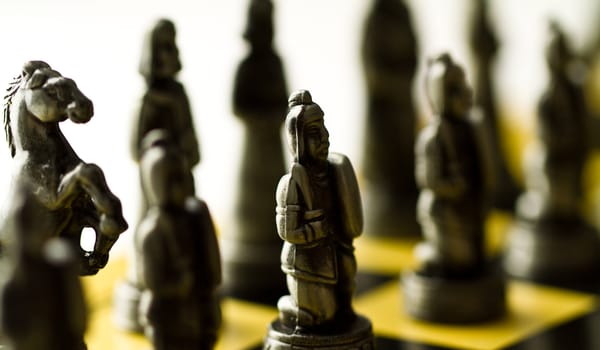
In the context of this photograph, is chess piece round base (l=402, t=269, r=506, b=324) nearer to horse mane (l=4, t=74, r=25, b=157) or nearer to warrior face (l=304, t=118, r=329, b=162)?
warrior face (l=304, t=118, r=329, b=162)

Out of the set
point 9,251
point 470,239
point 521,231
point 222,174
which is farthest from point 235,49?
point 9,251

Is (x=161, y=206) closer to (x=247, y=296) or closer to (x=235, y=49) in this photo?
(x=247, y=296)

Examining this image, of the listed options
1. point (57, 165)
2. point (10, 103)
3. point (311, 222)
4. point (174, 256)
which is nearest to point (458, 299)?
point (311, 222)

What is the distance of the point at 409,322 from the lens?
10.6 feet

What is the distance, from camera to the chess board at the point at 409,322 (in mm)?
3045

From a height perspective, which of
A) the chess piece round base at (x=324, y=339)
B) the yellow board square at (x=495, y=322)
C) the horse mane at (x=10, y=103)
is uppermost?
the horse mane at (x=10, y=103)

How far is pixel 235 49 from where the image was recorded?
5.43 meters

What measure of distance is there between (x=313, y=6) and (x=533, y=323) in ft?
10.6

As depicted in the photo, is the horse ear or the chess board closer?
the horse ear

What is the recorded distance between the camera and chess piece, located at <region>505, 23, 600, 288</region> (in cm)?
360

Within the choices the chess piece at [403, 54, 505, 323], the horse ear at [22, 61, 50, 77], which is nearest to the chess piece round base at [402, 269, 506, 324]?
the chess piece at [403, 54, 505, 323]

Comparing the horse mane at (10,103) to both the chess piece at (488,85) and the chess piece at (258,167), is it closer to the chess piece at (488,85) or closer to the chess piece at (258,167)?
the chess piece at (258,167)

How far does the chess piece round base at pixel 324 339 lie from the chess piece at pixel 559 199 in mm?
1293

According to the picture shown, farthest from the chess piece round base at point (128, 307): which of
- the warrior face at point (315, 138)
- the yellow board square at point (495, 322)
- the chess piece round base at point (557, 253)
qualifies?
the chess piece round base at point (557, 253)
